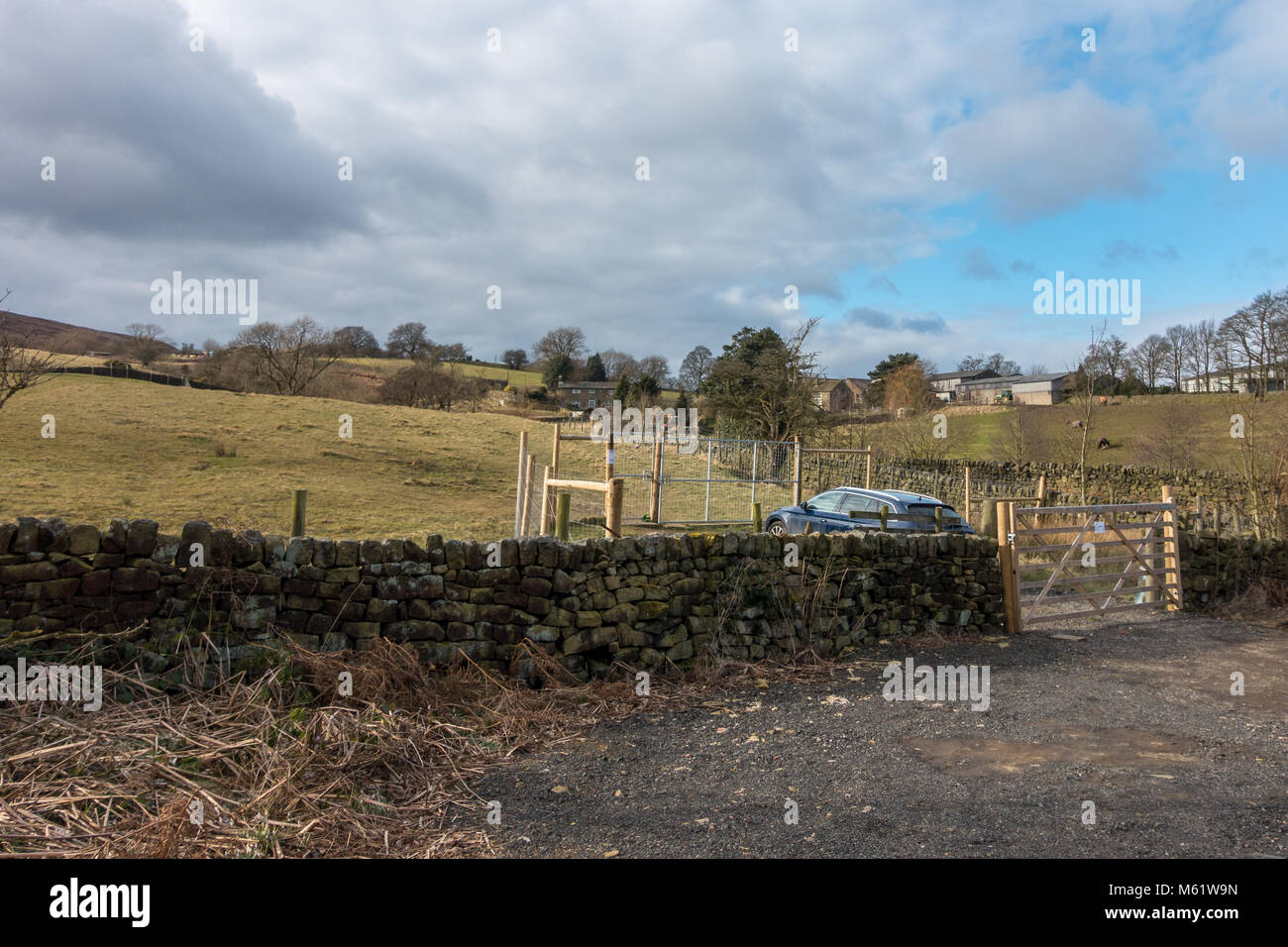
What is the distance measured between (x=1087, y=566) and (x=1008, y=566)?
87.5 inches

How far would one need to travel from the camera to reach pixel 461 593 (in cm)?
648

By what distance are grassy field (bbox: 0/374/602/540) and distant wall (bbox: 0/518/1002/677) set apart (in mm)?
7302

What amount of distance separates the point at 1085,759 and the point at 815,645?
296cm

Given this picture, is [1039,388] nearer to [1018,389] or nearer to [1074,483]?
[1018,389]

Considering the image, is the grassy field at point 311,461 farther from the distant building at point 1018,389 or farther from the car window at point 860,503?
the distant building at point 1018,389

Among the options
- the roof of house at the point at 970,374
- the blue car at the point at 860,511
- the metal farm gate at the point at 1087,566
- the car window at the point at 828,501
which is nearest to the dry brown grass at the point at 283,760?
the metal farm gate at the point at 1087,566

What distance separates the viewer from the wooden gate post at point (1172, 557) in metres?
12.0

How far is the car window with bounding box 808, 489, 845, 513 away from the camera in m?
15.0

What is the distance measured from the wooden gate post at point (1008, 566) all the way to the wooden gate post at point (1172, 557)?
3844mm

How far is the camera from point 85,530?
5438 mm

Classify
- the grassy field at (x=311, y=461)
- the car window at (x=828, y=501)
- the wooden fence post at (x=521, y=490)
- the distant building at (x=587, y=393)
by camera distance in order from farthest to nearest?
the distant building at (x=587, y=393) < the grassy field at (x=311, y=461) < the car window at (x=828, y=501) < the wooden fence post at (x=521, y=490)

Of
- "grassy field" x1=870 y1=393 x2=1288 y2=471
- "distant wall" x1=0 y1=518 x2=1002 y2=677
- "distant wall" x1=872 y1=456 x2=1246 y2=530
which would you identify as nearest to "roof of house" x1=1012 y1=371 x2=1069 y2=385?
"grassy field" x1=870 y1=393 x2=1288 y2=471

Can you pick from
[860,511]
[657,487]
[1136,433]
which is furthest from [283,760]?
[1136,433]
